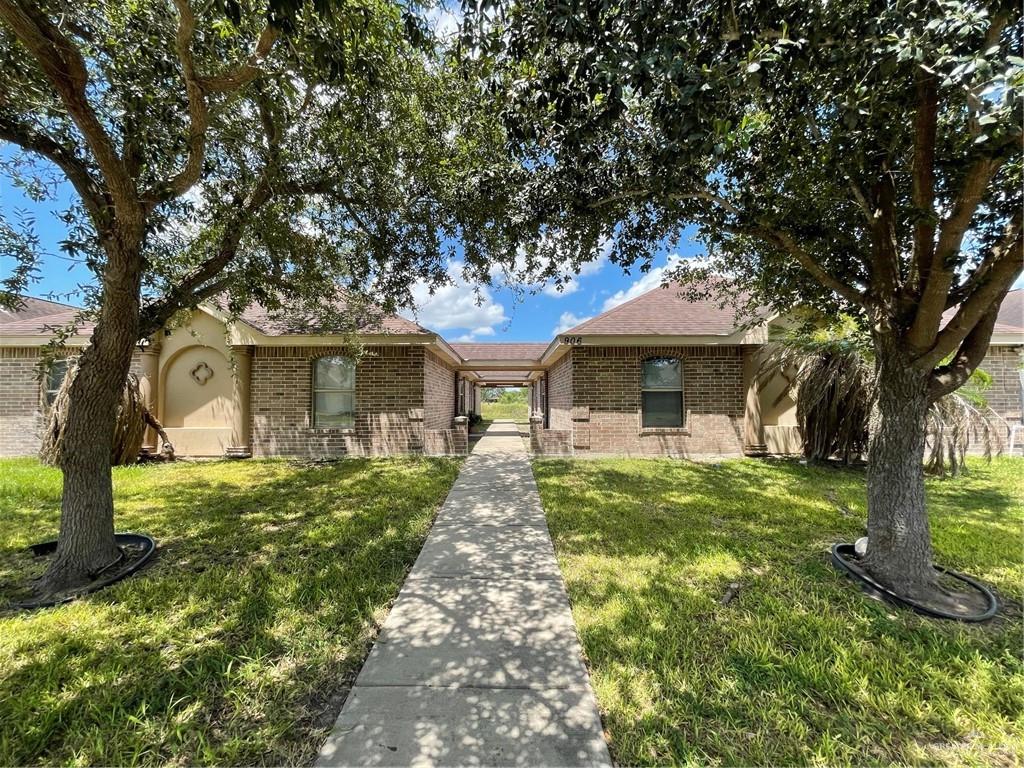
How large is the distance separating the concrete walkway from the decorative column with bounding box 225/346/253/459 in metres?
8.35

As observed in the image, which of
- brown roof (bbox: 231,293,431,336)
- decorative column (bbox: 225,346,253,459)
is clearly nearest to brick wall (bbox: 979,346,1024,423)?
brown roof (bbox: 231,293,431,336)

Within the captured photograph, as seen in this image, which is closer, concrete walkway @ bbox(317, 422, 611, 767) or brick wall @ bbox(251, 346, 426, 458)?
concrete walkway @ bbox(317, 422, 611, 767)

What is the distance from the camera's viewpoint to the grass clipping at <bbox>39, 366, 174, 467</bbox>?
8.73 m

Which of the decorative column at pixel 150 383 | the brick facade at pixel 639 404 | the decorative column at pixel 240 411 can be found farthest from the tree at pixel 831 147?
the decorative column at pixel 150 383

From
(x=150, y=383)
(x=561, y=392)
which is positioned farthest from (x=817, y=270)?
(x=150, y=383)

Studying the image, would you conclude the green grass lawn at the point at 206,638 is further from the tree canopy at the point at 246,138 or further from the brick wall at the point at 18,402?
the brick wall at the point at 18,402

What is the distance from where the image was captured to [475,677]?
8.54ft

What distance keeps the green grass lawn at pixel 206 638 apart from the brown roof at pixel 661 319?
6.84 m

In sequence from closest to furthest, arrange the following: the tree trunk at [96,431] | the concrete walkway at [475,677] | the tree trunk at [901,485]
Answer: the concrete walkway at [475,677] < the tree trunk at [901,485] < the tree trunk at [96,431]

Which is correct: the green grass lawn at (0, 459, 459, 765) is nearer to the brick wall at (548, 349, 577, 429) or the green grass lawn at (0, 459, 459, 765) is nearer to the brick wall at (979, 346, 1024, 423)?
the brick wall at (548, 349, 577, 429)

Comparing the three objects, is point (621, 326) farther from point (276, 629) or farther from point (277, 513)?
point (276, 629)

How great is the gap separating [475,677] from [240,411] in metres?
10.4

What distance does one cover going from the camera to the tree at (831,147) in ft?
8.31

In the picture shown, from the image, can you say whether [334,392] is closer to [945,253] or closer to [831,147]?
[831,147]
